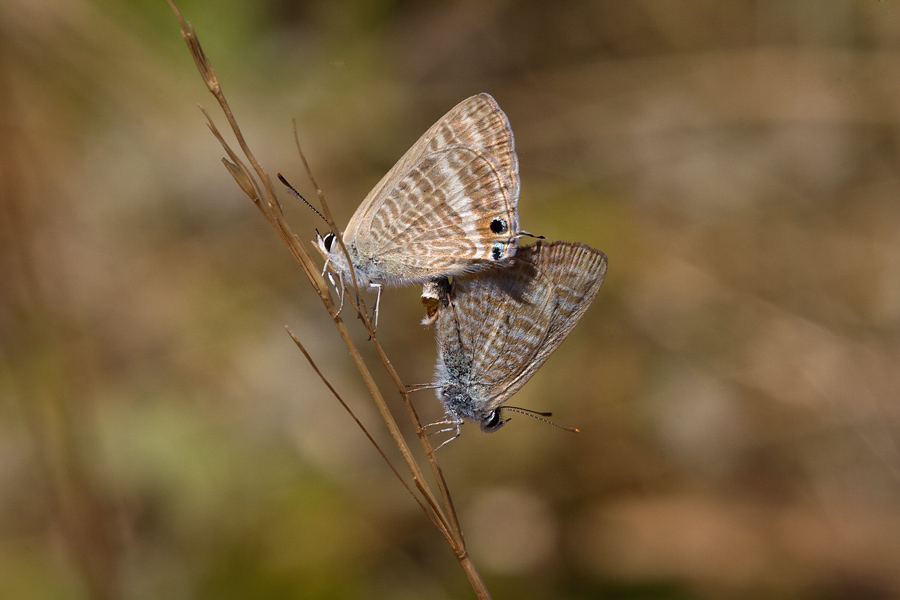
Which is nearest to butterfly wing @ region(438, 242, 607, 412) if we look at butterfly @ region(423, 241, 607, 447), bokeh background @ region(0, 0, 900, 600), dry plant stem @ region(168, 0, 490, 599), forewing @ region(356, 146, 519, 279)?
butterfly @ region(423, 241, 607, 447)

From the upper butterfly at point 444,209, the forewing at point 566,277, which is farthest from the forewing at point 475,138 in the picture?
the forewing at point 566,277

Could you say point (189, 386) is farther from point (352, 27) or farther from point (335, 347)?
point (352, 27)

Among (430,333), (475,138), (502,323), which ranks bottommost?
(430,333)

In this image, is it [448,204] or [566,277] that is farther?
[448,204]

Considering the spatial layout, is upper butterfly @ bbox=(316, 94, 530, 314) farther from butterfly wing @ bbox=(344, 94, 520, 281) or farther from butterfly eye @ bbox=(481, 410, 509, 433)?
butterfly eye @ bbox=(481, 410, 509, 433)

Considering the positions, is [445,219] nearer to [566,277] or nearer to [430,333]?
[566,277]

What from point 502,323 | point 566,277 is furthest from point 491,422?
point 566,277

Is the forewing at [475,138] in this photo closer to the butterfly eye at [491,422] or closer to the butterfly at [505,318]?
the butterfly at [505,318]
